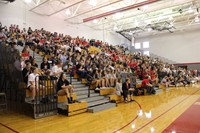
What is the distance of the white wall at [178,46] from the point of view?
20.3m

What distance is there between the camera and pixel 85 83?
776 centimetres

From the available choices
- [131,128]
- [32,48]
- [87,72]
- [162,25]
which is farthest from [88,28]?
[131,128]

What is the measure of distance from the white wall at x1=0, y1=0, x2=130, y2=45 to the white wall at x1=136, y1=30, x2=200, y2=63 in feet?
27.4

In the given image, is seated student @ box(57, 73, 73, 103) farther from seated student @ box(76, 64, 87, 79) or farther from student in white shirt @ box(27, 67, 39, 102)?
seated student @ box(76, 64, 87, 79)

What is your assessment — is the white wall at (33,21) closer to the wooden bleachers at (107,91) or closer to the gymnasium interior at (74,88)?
the gymnasium interior at (74,88)

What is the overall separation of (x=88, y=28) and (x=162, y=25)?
803cm

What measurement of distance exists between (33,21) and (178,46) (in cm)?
1644

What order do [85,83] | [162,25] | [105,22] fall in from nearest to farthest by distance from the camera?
[85,83], [105,22], [162,25]

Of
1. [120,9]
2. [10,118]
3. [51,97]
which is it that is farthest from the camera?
[120,9]

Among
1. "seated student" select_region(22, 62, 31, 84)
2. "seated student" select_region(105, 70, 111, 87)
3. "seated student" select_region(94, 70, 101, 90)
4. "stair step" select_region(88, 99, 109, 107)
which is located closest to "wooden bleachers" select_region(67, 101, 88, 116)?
"stair step" select_region(88, 99, 109, 107)

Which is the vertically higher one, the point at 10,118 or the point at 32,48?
the point at 32,48

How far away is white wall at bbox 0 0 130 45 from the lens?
39.9ft

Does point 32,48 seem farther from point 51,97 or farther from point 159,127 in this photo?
point 159,127

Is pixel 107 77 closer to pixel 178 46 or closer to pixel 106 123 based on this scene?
pixel 106 123
